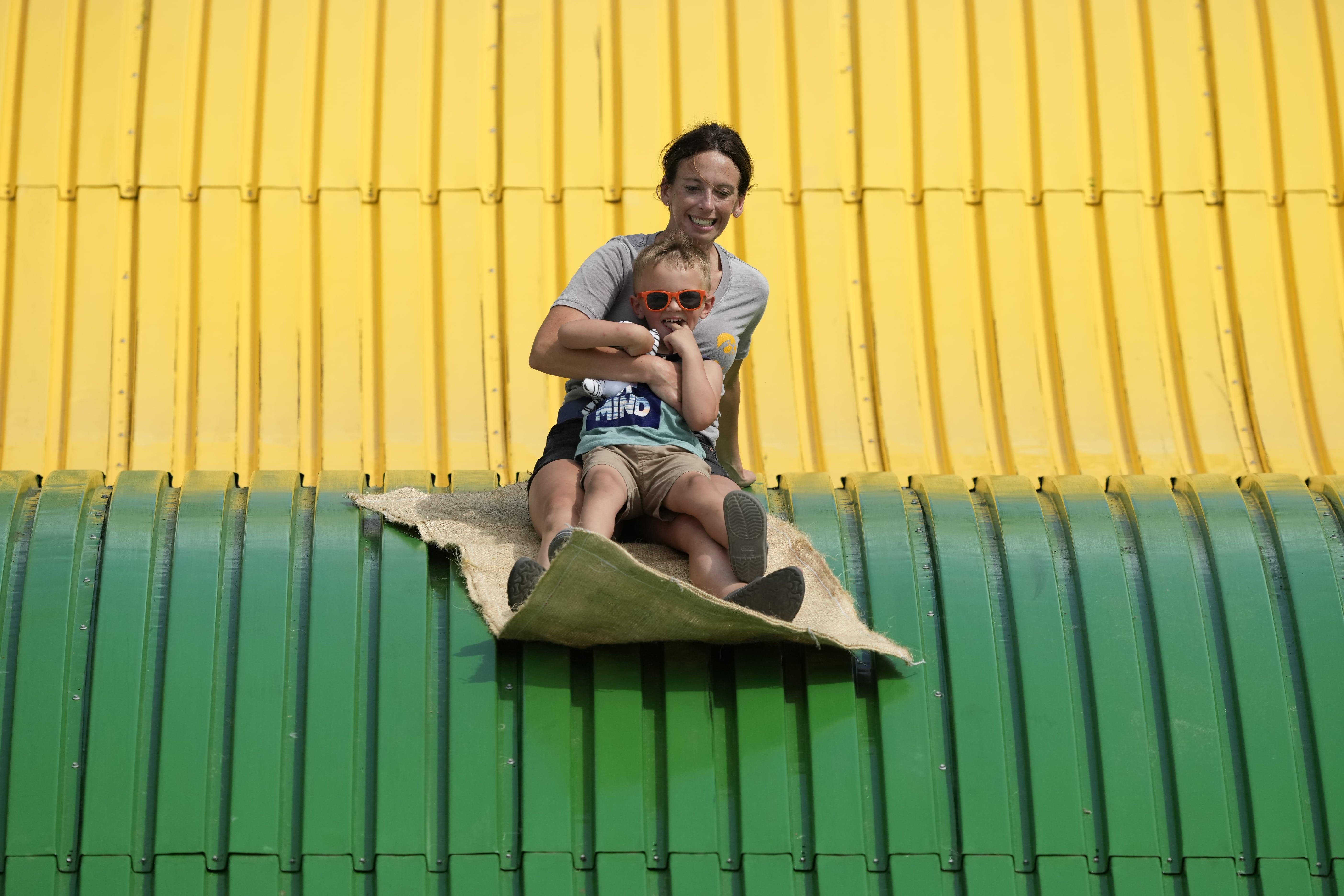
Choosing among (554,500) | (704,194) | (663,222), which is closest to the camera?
(554,500)

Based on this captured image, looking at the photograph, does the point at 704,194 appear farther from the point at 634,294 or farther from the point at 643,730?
the point at 643,730

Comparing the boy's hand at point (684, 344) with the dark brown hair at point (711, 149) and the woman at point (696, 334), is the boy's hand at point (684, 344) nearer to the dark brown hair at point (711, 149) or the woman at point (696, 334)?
the woman at point (696, 334)

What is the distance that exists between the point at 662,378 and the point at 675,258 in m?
0.34

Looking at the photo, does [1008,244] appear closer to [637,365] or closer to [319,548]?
[637,365]

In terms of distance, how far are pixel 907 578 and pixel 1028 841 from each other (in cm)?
78

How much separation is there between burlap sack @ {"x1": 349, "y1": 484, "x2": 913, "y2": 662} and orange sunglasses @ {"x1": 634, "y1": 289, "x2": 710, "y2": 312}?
68cm

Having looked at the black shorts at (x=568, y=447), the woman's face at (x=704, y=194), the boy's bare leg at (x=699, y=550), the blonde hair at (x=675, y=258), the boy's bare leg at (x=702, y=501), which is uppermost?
the woman's face at (x=704, y=194)

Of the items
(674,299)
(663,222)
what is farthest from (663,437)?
(663,222)

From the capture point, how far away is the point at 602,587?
3.44 meters

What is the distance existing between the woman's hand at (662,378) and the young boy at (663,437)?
0.02 meters

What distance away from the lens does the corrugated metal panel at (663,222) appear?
5906 millimetres

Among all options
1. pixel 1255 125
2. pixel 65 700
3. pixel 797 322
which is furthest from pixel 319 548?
pixel 1255 125

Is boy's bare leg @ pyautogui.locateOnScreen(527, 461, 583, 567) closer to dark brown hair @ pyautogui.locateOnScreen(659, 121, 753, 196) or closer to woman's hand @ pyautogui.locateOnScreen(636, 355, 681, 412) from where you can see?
woman's hand @ pyautogui.locateOnScreen(636, 355, 681, 412)

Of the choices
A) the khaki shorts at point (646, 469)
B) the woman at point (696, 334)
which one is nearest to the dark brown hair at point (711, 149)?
the woman at point (696, 334)
